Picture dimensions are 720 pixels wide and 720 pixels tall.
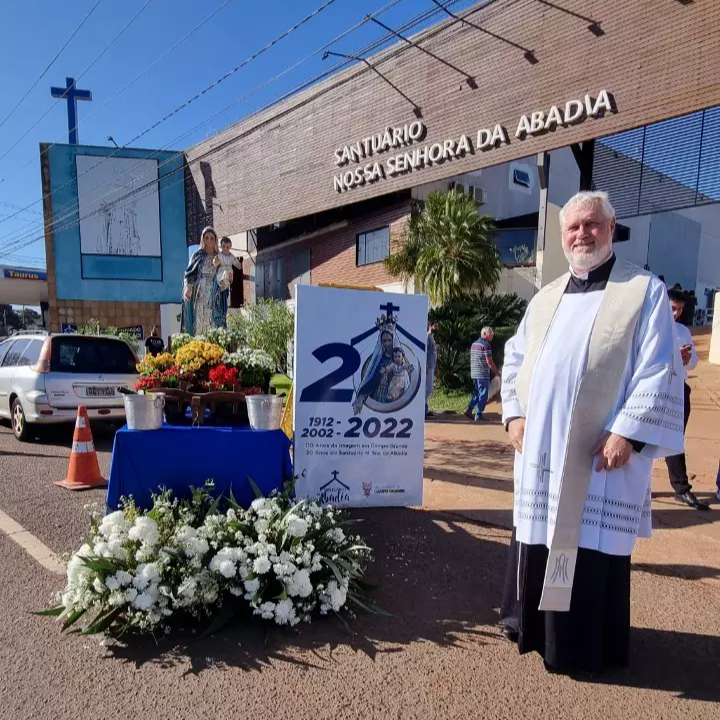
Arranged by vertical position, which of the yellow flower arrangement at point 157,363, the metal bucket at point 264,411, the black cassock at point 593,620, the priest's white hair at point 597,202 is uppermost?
the priest's white hair at point 597,202

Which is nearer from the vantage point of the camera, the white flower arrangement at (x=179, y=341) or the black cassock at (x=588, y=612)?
the black cassock at (x=588, y=612)

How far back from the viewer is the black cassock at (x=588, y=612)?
2.47 m

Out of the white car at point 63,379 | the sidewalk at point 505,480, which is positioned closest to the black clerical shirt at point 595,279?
the sidewalk at point 505,480

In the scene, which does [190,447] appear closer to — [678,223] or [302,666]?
[302,666]

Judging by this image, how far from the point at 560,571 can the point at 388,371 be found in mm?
2189

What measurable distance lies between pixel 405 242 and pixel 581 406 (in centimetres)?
1308

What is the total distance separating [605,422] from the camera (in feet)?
7.96

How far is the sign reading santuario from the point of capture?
11547 mm

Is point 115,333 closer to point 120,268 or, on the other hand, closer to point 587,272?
point 120,268

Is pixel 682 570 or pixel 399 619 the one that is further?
pixel 682 570

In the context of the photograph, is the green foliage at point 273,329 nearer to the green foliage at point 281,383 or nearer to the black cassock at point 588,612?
the green foliage at point 281,383

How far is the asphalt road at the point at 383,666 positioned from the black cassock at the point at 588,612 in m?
0.10

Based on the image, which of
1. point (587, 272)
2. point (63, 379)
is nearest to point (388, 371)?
point (587, 272)

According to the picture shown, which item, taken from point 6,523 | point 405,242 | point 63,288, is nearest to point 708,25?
point 405,242
